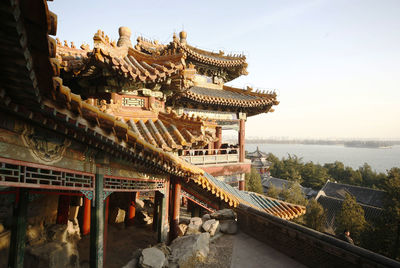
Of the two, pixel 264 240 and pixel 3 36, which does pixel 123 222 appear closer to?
pixel 264 240

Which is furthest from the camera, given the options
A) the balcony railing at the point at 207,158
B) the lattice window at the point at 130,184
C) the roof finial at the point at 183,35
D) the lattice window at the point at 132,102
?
the roof finial at the point at 183,35

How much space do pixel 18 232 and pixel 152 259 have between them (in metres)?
2.91

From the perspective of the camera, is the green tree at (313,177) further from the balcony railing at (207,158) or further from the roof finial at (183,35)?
the roof finial at (183,35)

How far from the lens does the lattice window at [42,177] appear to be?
7.59 ft

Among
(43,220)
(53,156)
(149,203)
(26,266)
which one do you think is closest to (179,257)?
(53,156)

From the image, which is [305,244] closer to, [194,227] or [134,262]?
[194,227]

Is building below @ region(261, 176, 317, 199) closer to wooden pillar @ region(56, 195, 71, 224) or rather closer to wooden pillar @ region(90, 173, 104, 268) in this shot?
wooden pillar @ region(56, 195, 71, 224)

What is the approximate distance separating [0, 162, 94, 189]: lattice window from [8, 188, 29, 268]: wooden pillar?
2.22m

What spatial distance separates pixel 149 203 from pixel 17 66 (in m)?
10.5

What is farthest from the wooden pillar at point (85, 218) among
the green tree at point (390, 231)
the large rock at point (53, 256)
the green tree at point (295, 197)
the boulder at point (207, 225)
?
the green tree at point (295, 197)

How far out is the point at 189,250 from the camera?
4578mm

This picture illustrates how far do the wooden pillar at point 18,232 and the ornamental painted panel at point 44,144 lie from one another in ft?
8.46

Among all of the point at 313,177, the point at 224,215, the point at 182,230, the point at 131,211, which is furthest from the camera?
the point at 313,177

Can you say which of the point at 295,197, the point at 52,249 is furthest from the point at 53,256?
the point at 295,197
